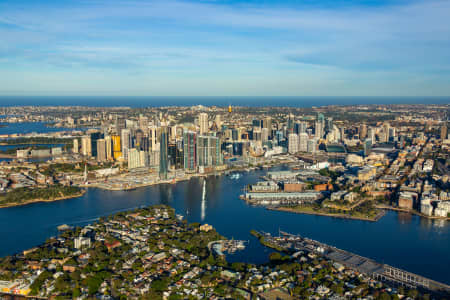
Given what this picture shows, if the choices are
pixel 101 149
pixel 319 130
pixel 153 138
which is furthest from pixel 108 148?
pixel 319 130

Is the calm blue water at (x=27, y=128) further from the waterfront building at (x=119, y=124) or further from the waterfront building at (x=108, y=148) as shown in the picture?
the waterfront building at (x=108, y=148)

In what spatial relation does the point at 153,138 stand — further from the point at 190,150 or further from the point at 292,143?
the point at 292,143

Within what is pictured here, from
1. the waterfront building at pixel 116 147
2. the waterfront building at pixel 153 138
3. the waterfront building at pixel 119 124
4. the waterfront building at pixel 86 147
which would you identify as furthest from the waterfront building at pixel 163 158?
the waterfront building at pixel 119 124

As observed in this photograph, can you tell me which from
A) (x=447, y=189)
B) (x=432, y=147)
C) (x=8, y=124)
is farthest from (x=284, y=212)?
(x=8, y=124)

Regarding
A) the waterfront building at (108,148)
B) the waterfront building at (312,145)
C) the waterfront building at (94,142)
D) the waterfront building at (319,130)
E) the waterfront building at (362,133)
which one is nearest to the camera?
the waterfront building at (108,148)

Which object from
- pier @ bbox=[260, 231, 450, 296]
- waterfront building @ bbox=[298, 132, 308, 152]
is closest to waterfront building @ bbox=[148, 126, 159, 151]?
waterfront building @ bbox=[298, 132, 308, 152]

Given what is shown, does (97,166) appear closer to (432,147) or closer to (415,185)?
(415,185)

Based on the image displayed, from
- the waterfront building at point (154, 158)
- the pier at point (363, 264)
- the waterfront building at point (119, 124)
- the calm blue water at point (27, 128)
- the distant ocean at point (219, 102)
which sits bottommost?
the pier at point (363, 264)

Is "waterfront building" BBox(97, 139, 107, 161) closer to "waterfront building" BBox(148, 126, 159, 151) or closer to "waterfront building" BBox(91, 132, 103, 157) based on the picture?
"waterfront building" BBox(91, 132, 103, 157)

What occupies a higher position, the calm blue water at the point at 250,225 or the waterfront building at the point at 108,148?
the waterfront building at the point at 108,148
